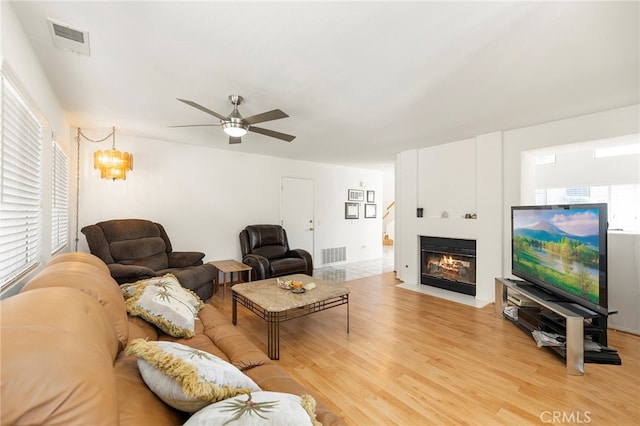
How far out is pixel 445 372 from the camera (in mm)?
2168

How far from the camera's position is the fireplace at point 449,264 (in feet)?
13.5

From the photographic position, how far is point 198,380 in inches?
35.9

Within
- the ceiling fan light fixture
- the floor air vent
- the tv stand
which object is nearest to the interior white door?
the floor air vent

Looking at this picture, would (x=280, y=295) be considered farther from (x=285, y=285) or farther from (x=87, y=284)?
(x=87, y=284)

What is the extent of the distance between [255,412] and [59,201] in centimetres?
354

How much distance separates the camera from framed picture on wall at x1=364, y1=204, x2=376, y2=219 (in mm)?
7180

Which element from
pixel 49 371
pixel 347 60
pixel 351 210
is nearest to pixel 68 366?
pixel 49 371

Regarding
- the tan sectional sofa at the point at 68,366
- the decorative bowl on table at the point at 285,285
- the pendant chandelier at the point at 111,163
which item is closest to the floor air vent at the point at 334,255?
the decorative bowl on table at the point at 285,285

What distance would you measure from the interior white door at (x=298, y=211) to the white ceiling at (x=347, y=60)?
250 centimetres

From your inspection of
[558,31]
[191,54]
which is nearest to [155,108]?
[191,54]

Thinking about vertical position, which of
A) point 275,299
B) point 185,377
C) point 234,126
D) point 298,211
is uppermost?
point 234,126

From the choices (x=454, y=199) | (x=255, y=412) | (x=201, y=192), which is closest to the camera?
(x=255, y=412)

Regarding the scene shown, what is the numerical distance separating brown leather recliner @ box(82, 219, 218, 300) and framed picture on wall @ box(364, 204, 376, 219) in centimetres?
432

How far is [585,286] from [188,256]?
14.4 ft
